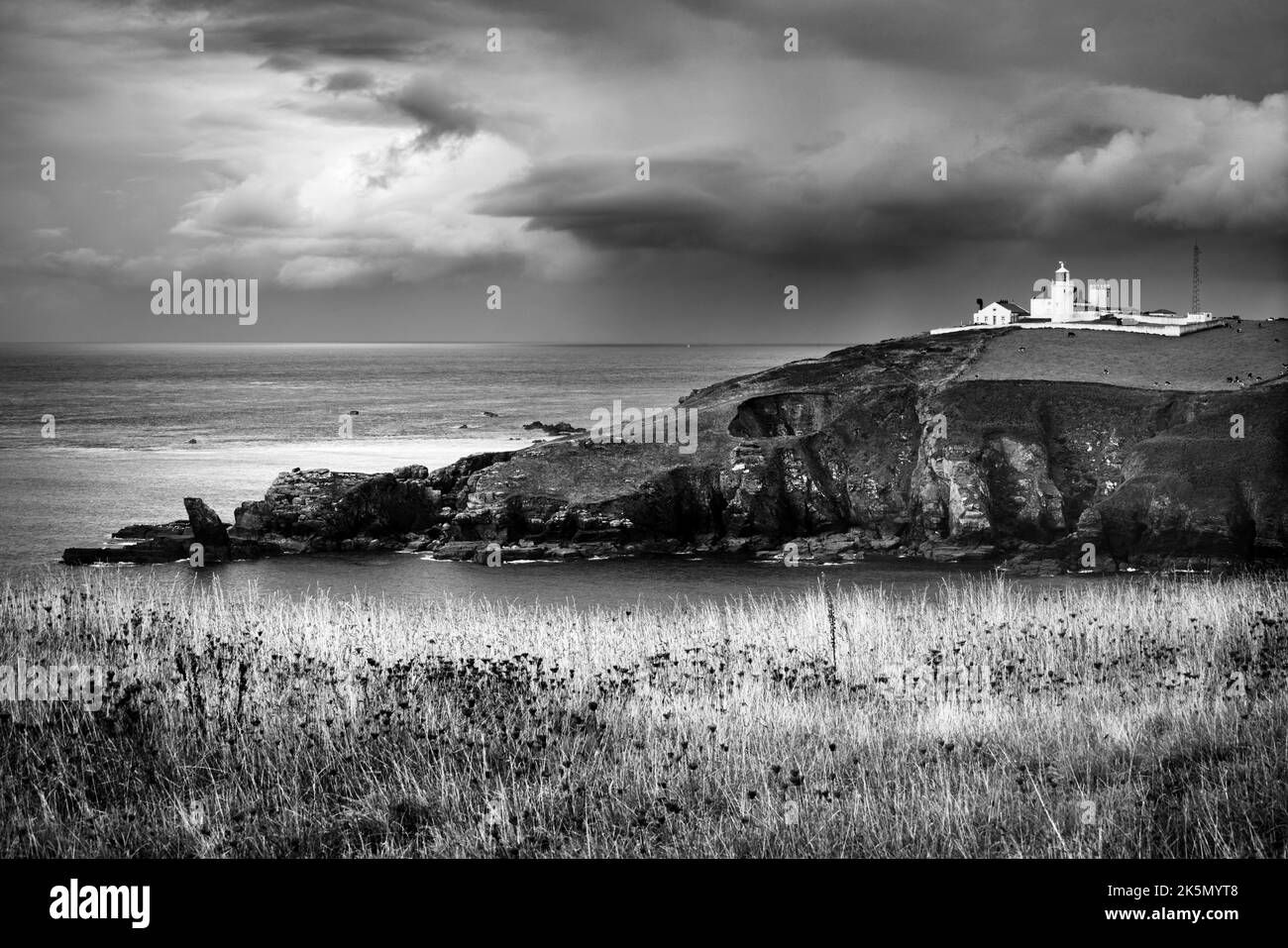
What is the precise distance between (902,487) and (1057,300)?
2351 inches

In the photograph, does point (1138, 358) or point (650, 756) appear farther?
point (1138, 358)

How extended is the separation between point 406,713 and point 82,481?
65504mm

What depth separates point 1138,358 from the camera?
2781 inches

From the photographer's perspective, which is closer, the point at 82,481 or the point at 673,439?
the point at 673,439

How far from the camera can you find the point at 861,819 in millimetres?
7773

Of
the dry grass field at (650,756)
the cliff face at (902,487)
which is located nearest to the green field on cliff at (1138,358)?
the cliff face at (902,487)

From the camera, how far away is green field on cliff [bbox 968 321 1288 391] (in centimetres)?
6181

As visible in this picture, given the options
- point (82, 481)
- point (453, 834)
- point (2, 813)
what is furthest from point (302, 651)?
point (82, 481)

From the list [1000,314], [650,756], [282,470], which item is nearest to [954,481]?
[650,756]

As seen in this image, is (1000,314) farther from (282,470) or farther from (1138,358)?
(282,470)

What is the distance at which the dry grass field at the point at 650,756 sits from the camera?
7688mm

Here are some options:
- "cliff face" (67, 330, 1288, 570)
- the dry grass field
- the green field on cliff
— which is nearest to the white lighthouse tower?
the green field on cliff

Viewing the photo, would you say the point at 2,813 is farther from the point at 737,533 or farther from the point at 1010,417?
the point at 1010,417

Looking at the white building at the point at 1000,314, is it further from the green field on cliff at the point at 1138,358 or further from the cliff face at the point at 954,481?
the cliff face at the point at 954,481
